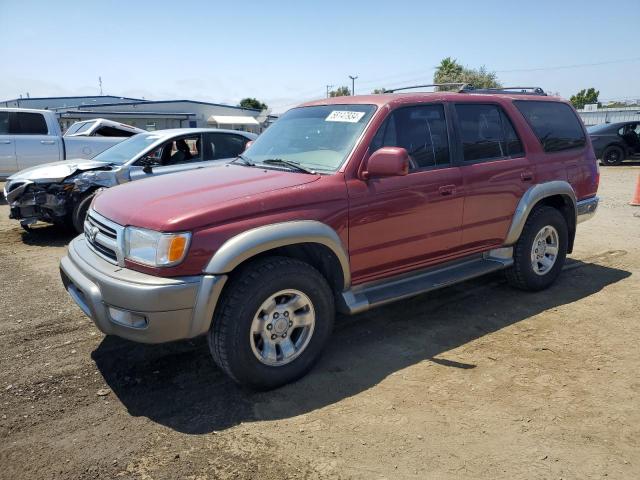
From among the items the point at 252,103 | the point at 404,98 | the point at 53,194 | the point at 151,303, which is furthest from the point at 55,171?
the point at 252,103

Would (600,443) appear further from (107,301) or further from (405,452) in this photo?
(107,301)

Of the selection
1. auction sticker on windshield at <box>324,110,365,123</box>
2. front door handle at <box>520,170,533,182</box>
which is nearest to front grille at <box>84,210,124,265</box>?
auction sticker on windshield at <box>324,110,365,123</box>

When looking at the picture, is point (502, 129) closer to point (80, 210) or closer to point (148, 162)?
point (148, 162)

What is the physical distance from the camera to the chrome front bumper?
9.52ft

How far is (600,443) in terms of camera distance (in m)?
2.79

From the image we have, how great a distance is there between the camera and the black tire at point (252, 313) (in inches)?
121

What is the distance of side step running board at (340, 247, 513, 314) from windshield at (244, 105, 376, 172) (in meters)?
0.97

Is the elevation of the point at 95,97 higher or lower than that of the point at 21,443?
higher

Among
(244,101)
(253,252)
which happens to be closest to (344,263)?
(253,252)

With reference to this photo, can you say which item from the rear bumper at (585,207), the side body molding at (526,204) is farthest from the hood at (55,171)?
the rear bumper at (585,207)

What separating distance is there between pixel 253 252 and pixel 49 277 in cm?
371

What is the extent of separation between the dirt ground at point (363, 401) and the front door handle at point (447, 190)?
116cm

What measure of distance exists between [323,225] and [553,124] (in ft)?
10.3

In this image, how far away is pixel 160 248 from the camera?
116 inches
